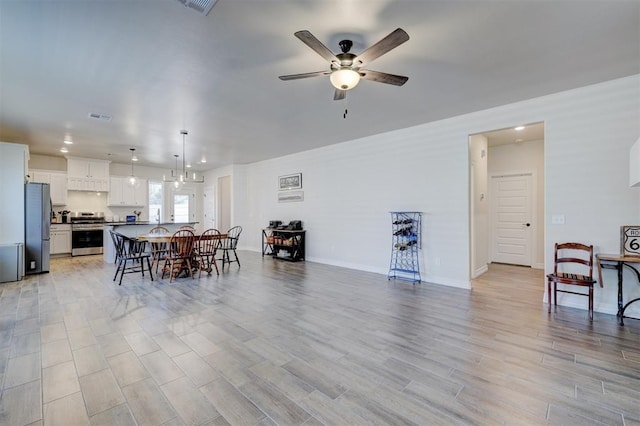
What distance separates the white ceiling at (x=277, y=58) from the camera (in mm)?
2131

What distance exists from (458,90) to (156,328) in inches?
173

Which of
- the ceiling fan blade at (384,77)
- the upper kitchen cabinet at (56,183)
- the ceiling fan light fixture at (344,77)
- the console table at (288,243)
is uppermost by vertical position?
the ceiling fan blade at (384,77)

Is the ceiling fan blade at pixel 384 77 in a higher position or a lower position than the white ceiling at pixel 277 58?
lower

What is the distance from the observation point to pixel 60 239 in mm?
7305

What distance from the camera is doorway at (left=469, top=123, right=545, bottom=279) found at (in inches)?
222

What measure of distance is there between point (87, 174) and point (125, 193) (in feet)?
3.44

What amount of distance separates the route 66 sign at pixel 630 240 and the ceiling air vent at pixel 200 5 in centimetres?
474

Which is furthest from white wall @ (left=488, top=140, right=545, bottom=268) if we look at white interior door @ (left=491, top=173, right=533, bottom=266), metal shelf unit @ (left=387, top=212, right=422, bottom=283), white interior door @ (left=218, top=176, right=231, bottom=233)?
white interior door @ (left=218, top=176, right=231, bottom=233)

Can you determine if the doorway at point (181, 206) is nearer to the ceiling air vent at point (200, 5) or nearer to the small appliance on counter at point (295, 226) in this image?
the small appliance on counter at point (295, 226)

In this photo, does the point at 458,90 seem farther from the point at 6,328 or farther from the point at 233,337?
the point at 6,328

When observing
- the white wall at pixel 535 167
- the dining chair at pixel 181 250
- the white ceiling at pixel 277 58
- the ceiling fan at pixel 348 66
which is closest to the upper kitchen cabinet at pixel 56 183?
the white ceiling at pixel 277 58

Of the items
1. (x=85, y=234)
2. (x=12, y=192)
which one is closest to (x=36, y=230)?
(x=12, y=192)

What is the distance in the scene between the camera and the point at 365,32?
7.79ft

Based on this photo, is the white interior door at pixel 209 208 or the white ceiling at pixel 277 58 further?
the white interior door at pixel 209 208
